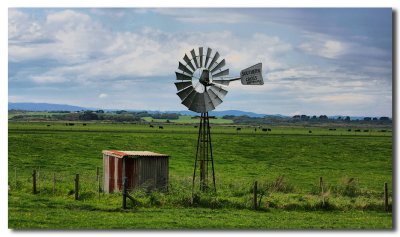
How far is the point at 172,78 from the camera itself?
79.6 ft

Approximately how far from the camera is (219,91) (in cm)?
2286

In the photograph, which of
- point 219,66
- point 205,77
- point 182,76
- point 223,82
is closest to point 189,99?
point 182,76

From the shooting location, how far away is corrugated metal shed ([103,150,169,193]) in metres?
22.7

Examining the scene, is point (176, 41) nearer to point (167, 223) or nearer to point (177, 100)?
point (177, 100)

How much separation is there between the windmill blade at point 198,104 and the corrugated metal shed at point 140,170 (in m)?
2.00

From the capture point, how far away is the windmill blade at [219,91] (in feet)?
74.8

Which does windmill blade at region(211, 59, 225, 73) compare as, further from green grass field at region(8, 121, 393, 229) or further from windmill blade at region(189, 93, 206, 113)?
green grass field at region(8, 121, 393, 229)

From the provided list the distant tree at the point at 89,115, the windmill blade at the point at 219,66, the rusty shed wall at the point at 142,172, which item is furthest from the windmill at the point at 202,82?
the distant tree at the point at 89,115

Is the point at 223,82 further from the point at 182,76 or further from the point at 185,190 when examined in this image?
the point at 185,190

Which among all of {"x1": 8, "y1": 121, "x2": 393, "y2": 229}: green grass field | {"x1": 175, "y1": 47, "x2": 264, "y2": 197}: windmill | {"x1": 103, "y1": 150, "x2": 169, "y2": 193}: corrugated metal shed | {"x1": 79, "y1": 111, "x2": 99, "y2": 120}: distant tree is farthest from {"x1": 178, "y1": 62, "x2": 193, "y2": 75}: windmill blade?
{"x1": 79, "y1": 111, "x2": 99, "y2": 120}: distant tree

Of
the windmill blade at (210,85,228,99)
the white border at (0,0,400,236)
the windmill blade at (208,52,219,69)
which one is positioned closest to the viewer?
the white border at (0,0,400,236)

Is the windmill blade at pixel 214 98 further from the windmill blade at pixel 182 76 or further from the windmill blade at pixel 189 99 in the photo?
the windmill blade at pixel 182 76

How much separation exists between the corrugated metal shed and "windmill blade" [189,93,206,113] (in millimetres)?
2001
